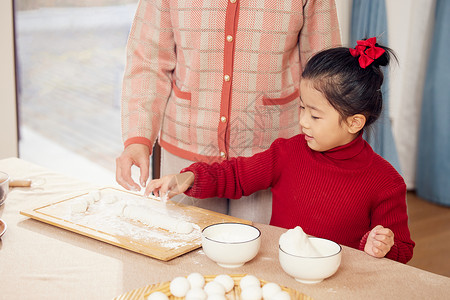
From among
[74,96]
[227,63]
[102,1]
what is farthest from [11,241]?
[74,96]

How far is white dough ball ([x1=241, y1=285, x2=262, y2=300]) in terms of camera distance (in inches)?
35.6

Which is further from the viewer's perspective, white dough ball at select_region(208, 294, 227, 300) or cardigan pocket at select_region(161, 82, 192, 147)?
cardigan pocket at select_region(161, 82, 192, 147)

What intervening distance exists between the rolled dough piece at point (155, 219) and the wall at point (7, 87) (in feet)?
7.17

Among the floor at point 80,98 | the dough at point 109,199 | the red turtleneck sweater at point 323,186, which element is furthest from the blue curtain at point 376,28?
the dough at point 109,199

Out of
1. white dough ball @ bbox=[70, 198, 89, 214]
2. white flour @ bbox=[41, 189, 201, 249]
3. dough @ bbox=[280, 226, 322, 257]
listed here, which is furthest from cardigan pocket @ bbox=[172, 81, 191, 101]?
dough @ bbox=[280, 226, 322, 257]

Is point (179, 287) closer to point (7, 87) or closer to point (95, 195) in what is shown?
point (95, 195)

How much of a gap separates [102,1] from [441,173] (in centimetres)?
294

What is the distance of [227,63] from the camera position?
154 cm

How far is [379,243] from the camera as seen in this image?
3.86 ft

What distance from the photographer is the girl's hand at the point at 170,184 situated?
1.37m

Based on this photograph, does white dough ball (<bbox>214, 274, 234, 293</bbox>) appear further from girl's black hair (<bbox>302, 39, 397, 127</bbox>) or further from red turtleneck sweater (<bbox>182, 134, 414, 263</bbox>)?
girl's black hair (<bbox>302, 39, 397, 127</bbox>)

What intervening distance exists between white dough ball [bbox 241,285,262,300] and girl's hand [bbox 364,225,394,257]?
385mm

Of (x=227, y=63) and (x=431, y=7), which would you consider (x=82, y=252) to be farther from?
(x=431, y=7)

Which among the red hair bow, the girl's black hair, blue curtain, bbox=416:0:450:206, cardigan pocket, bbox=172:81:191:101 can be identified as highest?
the red hair bow
